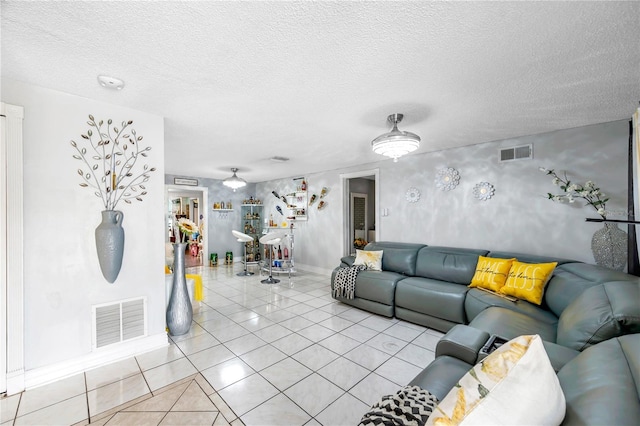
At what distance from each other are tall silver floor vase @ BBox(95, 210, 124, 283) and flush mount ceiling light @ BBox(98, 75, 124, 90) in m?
1.05

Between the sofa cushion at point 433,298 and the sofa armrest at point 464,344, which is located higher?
the sofa armrest at point 464,344

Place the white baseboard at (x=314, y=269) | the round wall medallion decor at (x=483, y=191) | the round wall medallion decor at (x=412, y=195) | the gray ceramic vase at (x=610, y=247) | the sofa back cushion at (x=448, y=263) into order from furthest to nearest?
the white baseboard at (x=314, y=269)
the round wall medallion decor at (x=412, y=195)
the round wall medallion decor at (x=483, y=191)
the sofa back cushion at (x=448, y=263)
the gray ceramic vase at (x=610, y=247)

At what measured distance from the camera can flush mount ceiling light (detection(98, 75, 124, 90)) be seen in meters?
1.94

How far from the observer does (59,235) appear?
2154 millimetres

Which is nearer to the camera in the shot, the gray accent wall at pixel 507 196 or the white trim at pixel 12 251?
the white trim at pixel 12 251

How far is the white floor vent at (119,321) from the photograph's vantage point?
231cm

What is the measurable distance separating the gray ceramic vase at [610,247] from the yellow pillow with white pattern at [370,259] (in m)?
2.45

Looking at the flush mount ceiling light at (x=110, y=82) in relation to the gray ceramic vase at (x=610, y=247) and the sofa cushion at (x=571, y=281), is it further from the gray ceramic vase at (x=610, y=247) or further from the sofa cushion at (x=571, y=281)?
the gray ceramic vase at (x=610, y=247)

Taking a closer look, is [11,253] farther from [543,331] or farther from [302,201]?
[302,201]

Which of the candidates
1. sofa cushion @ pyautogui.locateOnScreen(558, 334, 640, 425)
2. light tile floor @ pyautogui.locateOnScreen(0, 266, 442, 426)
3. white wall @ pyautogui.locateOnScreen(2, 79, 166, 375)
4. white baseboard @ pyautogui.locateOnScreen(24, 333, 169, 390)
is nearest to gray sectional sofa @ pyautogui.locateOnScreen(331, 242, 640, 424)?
sofa cushion @ pyautogui.locateOnScreen(558, 334, 640, 425)

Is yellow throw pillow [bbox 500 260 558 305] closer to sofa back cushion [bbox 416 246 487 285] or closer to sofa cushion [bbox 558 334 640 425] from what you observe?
sofa back cushion [bbox 416 246 487 285]

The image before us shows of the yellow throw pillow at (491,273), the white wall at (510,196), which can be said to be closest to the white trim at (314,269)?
the white wall at (510,196)

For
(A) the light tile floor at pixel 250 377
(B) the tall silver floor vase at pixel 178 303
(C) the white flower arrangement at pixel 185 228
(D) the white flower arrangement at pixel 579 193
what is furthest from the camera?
(C) the white flower arrangement at pixel 185 228

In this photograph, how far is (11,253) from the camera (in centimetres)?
194
